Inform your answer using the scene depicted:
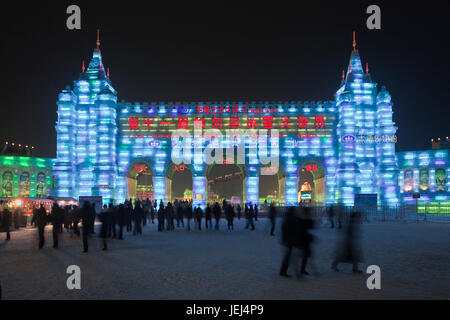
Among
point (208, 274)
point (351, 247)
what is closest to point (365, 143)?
point (351, 247)

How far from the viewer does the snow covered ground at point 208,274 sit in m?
7.63

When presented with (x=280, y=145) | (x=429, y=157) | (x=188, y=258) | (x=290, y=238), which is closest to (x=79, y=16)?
(x=188, y=258)

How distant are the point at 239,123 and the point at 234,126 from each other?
0.87 metres

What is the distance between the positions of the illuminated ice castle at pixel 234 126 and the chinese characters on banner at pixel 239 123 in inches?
5.8

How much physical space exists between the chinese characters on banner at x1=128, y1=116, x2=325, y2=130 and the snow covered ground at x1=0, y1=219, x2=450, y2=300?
143 feet

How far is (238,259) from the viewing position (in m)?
12.0

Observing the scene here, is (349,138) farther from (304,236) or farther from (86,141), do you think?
(304,236)

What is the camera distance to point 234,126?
2279 inches

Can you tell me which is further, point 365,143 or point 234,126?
point 234,126

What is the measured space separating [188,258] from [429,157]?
2667 inches

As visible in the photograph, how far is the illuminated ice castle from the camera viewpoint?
178ft

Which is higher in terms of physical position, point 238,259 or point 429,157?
point 429,157

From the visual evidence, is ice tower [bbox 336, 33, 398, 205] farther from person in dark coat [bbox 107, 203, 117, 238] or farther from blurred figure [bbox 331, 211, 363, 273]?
blurred figure [bbox 331, 211, 363, 273]
